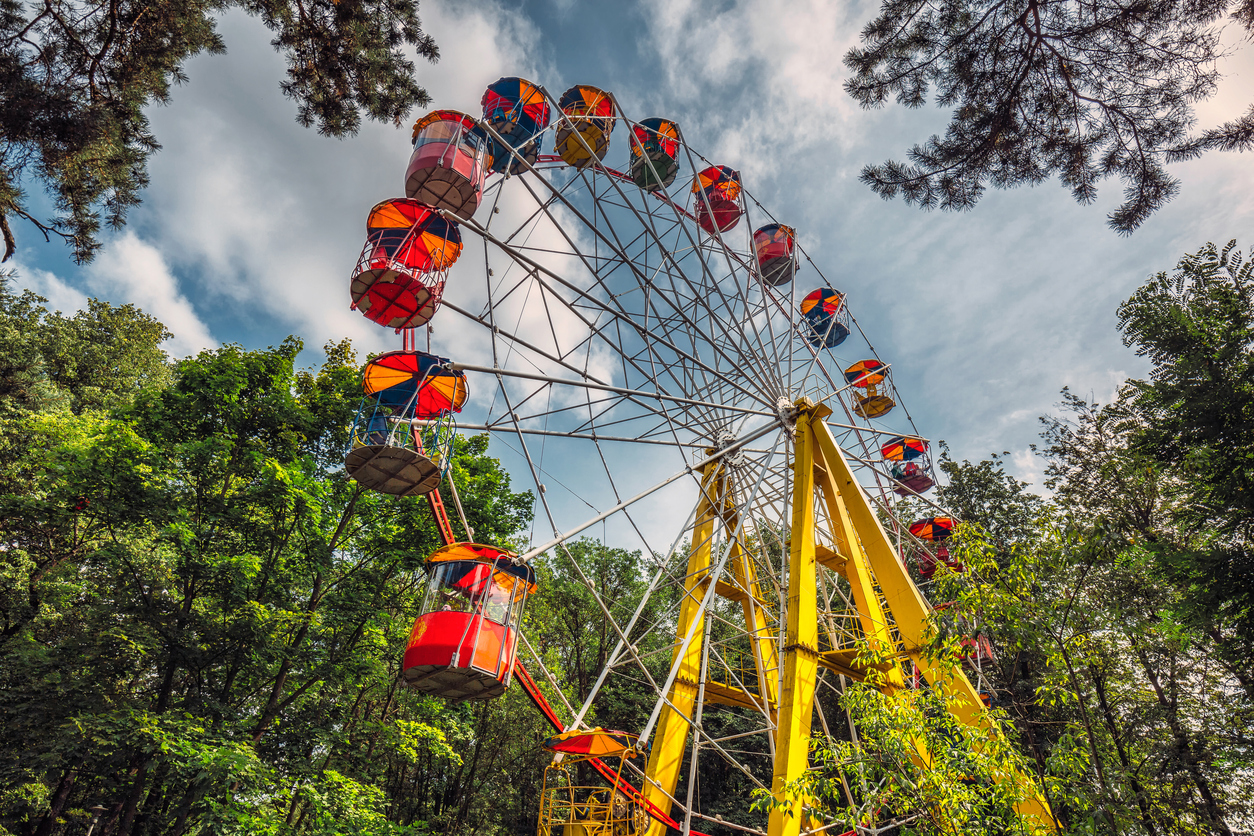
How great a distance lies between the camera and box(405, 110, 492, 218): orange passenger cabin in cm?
1077

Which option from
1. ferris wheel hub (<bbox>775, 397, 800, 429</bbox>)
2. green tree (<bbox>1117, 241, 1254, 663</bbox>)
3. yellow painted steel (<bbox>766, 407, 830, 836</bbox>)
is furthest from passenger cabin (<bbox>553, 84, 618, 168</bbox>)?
green tree (<bbox>1117, 241, 1254, 663</bbox>)

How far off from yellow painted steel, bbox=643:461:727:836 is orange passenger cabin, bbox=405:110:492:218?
7.57 metres

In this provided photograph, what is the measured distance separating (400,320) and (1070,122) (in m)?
9.76

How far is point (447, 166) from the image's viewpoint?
1070 cm

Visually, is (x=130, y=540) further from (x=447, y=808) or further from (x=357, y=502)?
(x=447, y=808)

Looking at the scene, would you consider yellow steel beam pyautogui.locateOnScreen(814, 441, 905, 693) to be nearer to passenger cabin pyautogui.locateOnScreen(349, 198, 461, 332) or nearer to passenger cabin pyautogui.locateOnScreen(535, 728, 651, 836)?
passenger cabin pyautogui.locateOnScreen(535, 728, 651, 836)

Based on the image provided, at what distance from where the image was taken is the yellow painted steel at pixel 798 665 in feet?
25.4

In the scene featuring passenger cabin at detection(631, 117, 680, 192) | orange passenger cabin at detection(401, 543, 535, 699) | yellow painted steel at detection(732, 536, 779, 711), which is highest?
passenger cabin at detection(631, 117, 680, 192)

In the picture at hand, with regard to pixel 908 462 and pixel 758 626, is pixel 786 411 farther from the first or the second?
pixel 908 462

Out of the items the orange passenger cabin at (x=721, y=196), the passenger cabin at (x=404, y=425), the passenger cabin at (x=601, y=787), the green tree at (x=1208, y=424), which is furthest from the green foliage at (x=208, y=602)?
the green tree at (x=1208, y=424)

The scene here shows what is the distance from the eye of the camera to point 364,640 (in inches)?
626

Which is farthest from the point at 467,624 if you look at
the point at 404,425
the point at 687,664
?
the point at 687,664

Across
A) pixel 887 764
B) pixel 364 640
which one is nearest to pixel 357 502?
pixel 364 640

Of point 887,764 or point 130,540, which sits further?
point 130,540
